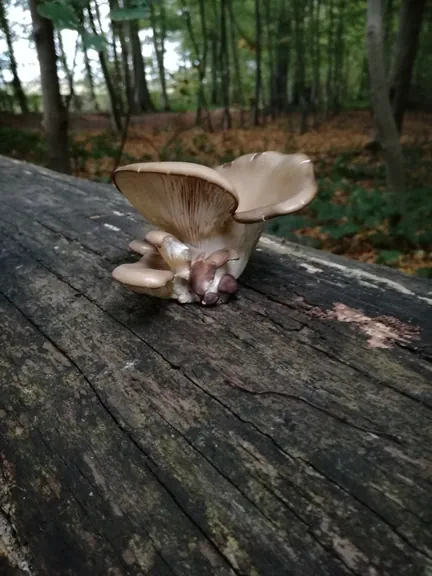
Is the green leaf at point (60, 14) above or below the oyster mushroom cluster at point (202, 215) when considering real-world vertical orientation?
above

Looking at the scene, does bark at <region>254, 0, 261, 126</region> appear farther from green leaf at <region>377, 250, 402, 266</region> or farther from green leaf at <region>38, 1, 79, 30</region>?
green leaf at <region>38, 1, 79, 30</region>

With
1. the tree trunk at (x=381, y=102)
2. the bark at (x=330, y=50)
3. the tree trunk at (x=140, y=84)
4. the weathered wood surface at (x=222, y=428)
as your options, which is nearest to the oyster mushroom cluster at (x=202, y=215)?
the weathered wood surface at (x=222, y=428)

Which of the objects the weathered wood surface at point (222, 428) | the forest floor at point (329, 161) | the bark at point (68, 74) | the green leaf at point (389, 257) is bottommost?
the green leaf at point (389, 257)

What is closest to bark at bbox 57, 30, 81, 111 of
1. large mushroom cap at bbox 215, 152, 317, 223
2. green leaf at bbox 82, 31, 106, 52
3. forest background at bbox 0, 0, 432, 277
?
forest background at bbox 0, 0, 432, 277

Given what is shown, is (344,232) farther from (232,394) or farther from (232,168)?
(232,394)

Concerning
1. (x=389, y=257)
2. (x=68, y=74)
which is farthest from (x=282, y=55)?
(x=389, y=257)

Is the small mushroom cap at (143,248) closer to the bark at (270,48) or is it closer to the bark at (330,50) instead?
the bark at (270,48)
